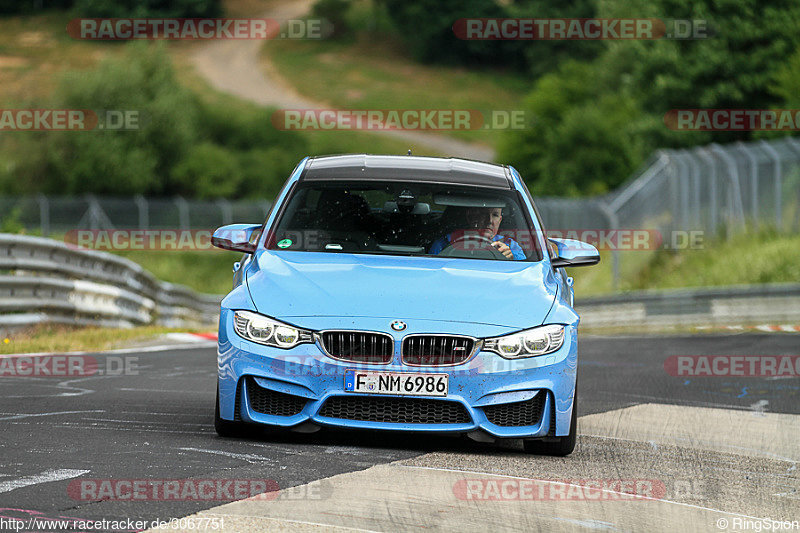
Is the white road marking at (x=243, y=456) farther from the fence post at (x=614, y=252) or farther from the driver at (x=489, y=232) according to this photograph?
the fence post at (x=614, y=252)

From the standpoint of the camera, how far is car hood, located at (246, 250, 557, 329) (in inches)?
292

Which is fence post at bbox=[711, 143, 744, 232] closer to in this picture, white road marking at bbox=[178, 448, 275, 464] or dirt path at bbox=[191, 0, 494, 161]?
white road marking at bbox=[178, 448, 275, 464]

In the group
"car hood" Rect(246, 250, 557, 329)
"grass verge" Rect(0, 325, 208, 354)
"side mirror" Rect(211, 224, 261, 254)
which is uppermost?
"side mirror" Rect(211, 224, 261, 254)

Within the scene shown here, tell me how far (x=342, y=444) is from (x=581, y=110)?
215ft

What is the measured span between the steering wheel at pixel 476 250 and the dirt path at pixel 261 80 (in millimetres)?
78147

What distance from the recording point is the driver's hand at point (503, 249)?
8492 mm

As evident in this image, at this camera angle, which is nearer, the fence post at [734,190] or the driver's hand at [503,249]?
the driver's hand at [503,249]

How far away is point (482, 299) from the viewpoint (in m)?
7.60

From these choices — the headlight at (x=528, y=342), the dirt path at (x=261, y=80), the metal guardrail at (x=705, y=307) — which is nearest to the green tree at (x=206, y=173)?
the dirt path at (x=261, y=80)

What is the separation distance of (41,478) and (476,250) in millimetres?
3269

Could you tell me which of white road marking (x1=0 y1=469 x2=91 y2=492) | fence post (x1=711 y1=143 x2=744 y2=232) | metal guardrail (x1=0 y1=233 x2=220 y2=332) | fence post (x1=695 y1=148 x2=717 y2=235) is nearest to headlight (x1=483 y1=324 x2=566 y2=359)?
white road marking (x1=0 y1=469 x2=91 y2=492)

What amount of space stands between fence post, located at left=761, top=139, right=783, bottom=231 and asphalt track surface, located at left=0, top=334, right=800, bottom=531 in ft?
57.3

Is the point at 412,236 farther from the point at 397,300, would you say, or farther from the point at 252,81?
the point at 252,81

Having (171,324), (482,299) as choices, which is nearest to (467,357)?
(482,299)
